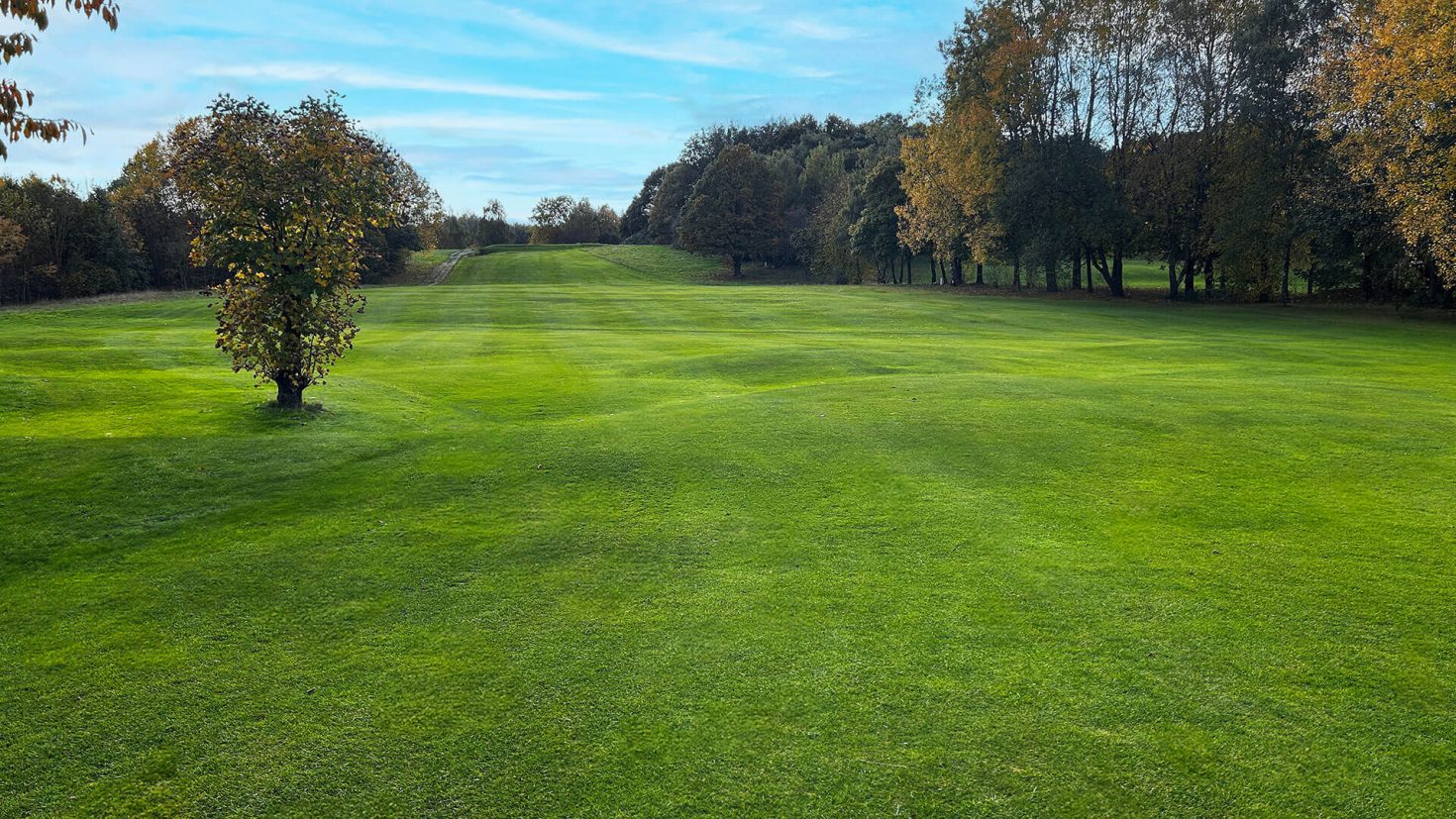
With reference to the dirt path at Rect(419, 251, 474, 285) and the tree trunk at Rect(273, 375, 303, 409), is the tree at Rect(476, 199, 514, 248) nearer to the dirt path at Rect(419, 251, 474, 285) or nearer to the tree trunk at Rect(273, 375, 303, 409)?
the dirt path at Rect(419, 251, 474, 285)

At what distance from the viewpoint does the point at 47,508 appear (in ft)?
27.3

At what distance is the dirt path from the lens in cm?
7588

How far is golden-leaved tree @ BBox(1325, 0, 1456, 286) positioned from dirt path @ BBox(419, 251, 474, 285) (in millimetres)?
65658

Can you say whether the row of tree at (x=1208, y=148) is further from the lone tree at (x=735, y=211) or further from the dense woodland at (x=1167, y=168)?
the lone tree at (x=735, y=211)

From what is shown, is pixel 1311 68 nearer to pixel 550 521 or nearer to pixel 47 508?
pixel 550 521

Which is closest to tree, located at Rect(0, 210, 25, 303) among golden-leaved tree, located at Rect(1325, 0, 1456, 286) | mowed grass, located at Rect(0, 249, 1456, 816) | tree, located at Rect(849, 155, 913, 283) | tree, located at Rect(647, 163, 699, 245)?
mowed grass, located at Rect(0, 249, 1456, 816)

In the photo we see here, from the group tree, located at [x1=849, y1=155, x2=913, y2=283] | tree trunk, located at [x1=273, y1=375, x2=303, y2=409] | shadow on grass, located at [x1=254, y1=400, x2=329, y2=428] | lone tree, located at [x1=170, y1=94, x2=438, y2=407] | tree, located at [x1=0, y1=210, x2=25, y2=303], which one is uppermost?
tree, located at [x1=849, y1=155, x2=913, y2=283]

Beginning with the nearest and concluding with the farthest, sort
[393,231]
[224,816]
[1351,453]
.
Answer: [224,816] < [1351,453] < [393,231]

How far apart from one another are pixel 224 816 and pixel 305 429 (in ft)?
30.4

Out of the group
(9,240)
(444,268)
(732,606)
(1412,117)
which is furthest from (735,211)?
(732,606)

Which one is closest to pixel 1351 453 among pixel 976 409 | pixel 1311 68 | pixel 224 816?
pixel 976 409

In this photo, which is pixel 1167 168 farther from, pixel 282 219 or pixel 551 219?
pixel 551 219

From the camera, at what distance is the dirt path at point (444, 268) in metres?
75.9

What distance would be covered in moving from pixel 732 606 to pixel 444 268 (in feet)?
279
